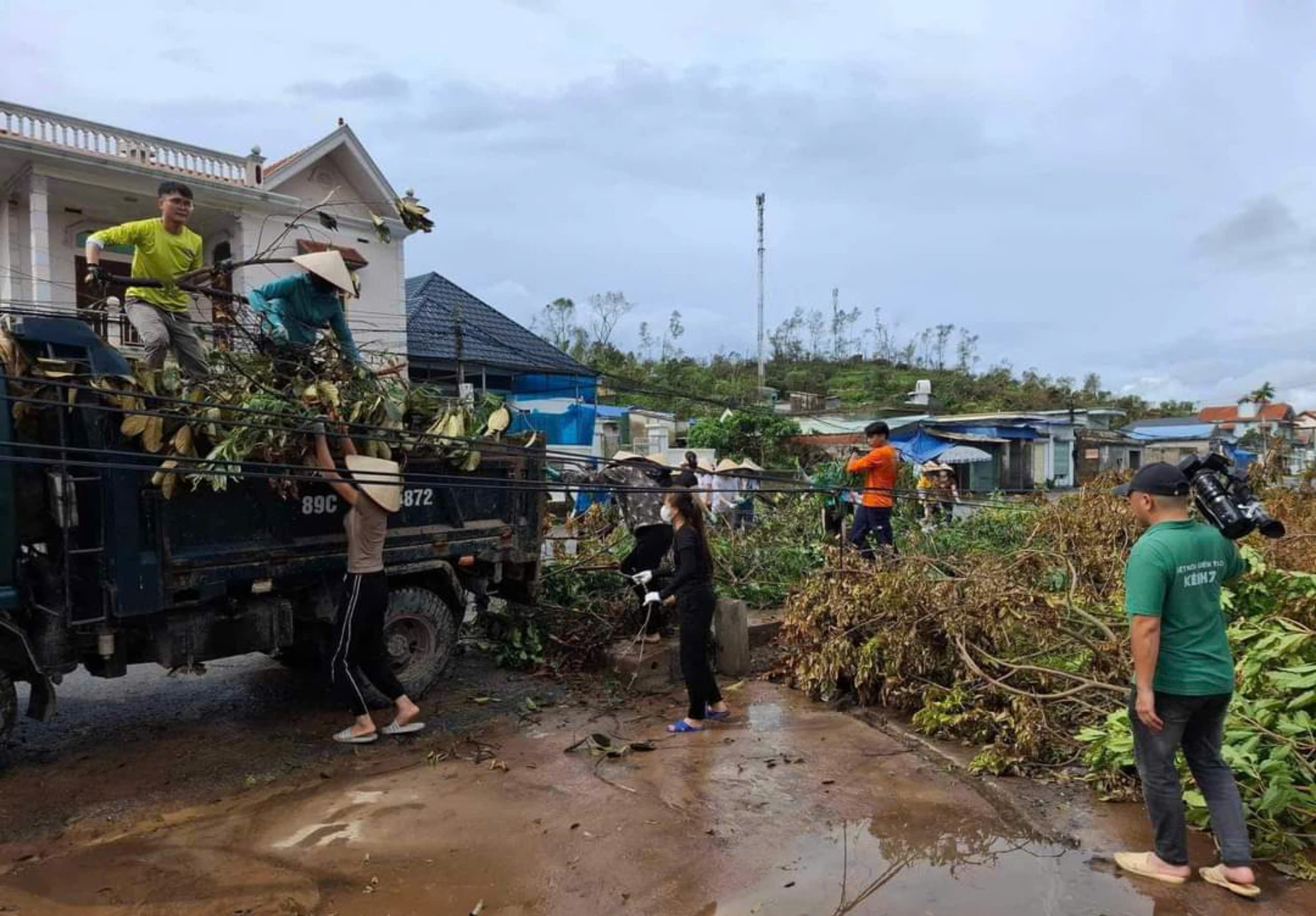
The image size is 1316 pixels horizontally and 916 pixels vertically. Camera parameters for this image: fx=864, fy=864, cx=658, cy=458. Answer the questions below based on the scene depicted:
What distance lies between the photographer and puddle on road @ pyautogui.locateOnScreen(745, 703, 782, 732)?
19.1 feet

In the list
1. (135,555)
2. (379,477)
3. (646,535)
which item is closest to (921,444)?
(646,535)

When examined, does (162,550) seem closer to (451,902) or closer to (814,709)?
(451,902)

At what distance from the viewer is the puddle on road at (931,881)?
11.5 feet

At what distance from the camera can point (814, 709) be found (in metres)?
6.20

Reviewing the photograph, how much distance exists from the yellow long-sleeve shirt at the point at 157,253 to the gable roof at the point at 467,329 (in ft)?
33.4

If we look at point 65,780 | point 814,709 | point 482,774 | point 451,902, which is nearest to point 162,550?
point 65,780

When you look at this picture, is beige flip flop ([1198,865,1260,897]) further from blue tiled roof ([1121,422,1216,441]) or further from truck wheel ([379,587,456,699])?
blue tiled roof ([1121,422,1216,441])

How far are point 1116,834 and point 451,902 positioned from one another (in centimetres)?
310

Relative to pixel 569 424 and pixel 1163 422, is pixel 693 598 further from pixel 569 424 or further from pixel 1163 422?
pixel 1163 422

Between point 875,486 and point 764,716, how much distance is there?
3.29 meters

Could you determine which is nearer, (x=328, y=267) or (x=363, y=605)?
Result: (x=363, y=605)

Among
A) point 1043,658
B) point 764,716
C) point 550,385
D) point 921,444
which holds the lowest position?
point 764,716

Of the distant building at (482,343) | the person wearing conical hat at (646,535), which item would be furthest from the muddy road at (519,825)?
the distant building at (482,343)

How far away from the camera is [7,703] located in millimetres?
4668
